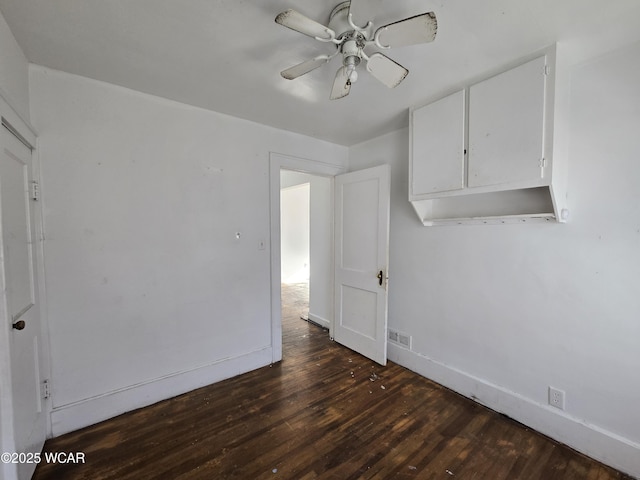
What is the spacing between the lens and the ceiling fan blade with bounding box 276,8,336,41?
105 centimetres

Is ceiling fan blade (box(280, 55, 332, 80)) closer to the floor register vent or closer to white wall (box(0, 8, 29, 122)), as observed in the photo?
white wall (box(0, 8, 29, 122))

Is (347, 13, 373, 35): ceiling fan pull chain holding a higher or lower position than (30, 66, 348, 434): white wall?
higher

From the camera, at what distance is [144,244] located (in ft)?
6.79

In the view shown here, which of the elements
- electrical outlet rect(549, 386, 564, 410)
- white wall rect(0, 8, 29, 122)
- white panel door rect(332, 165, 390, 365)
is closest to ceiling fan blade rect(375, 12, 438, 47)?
white panel door rect(332, 165, 390, 365)

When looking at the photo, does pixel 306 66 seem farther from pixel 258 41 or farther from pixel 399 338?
pixel 399 338

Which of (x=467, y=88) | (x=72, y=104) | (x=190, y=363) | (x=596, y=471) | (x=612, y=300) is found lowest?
(x=596, y=471)

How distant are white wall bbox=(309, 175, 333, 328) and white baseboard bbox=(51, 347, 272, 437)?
1.23m

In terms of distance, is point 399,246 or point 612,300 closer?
point 612,300

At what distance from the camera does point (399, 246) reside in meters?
2.80

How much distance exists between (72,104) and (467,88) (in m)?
2.73

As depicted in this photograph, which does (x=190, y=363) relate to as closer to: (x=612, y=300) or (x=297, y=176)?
(x=612, y=300)

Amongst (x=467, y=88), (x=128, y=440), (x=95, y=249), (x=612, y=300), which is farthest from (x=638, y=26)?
(x=128, y=440)

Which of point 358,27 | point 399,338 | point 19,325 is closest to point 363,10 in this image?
point 358,27

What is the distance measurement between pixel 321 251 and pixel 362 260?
956 mm
